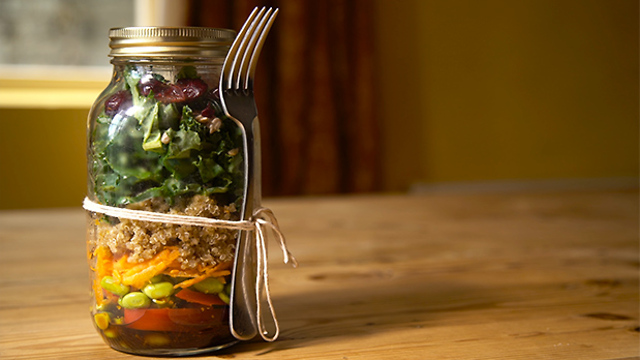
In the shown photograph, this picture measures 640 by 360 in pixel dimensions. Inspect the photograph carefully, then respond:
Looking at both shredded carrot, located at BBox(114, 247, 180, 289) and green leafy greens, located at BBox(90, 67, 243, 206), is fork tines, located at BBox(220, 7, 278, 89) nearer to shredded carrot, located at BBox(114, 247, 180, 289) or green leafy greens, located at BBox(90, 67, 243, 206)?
green leafy greens, located at BBox(90, 67, 243, 206)

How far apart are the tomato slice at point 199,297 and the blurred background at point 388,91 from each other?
7.59 ft

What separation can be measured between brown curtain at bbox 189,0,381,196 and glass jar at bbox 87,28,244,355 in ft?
7.81

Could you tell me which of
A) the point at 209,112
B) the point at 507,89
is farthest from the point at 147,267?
the point at 507,89

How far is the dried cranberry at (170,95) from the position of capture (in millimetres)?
584

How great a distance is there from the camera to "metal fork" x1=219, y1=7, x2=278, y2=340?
0.60 m

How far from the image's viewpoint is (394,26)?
3260mm

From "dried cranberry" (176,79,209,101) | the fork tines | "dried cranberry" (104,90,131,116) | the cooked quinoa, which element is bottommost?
the cooked quinoa

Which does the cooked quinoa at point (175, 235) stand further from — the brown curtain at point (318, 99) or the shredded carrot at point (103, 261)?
the brown curtain at point (318, 99)

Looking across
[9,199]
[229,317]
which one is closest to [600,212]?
[229,317]

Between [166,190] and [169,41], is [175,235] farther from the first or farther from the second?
[169,41]

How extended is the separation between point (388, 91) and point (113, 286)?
2.81 meters

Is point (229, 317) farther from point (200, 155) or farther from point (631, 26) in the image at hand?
point (631, 26)

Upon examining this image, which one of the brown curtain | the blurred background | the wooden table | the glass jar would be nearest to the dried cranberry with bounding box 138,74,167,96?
the glass jar

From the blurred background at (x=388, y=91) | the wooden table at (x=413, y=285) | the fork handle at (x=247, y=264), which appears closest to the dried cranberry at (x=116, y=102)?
the fork handle at (x=247, y=264)
